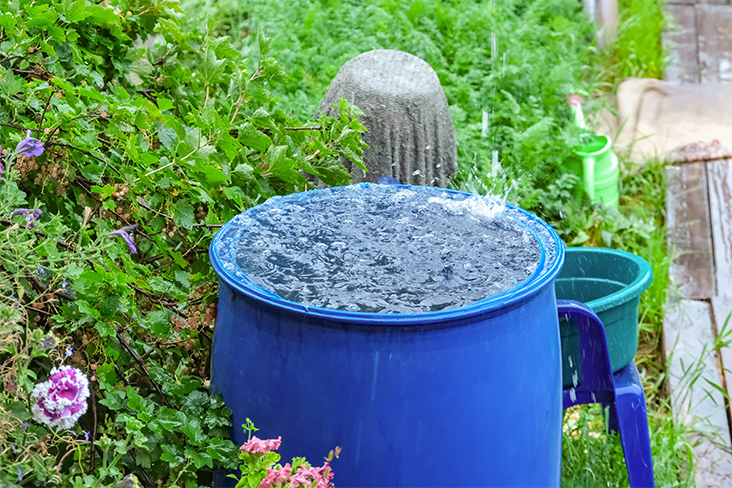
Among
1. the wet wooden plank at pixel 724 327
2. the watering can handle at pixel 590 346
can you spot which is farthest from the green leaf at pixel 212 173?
the wet wooden plank at pixel 724 327

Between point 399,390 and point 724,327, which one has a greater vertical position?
point 399,390

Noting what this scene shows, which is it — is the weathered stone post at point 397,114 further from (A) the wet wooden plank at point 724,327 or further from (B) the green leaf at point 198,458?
(B) the green leaf at point 198,458

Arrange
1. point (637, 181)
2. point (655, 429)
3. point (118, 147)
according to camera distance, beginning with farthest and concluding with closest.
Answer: point (637, 181) → point (655, 429) → point (118, 147)

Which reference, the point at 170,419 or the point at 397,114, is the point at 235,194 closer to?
the point at 170,419

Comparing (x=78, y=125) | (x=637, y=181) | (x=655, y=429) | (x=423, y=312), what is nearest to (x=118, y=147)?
(x=78, y=125)

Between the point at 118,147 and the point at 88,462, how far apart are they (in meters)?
0.66

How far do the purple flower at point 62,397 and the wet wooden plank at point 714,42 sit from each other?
5.02 m

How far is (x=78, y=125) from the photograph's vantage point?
1.45 meters

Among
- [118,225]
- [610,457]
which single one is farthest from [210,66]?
[610,457]

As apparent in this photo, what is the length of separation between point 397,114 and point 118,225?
1.29 m

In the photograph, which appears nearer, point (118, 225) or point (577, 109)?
point (118, 225)

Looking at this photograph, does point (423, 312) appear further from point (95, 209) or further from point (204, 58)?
point (204, 58)

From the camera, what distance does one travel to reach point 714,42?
568cm

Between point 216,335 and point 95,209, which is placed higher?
point 95,209
